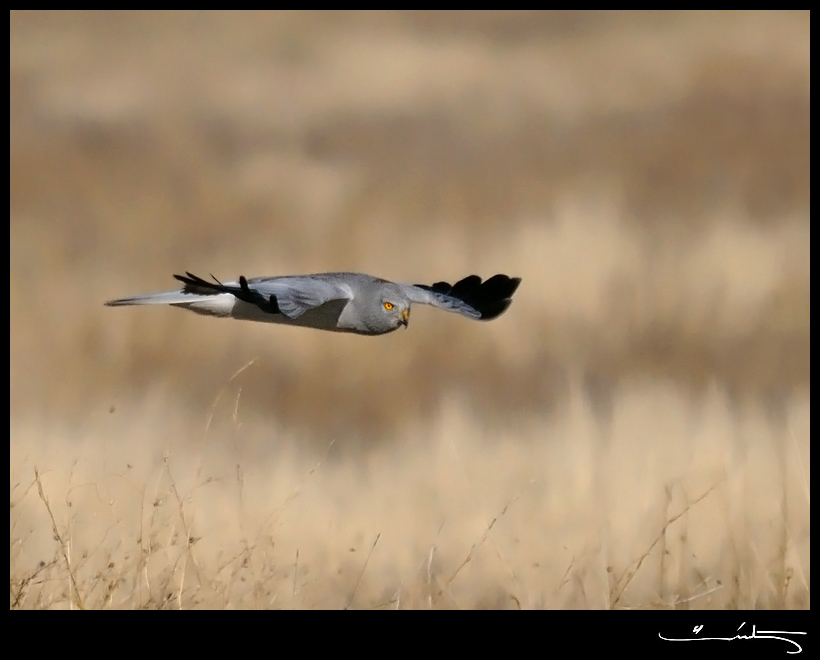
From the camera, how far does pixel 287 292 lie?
623cm

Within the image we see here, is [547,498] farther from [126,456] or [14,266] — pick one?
[14,266]

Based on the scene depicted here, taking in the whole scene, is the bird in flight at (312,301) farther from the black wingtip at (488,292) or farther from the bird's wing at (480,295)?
the black wingtip at (488,292)

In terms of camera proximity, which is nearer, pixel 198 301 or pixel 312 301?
pixel 312 301

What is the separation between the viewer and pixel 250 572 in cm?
533

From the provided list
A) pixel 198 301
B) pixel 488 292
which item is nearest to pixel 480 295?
pixel 488 292

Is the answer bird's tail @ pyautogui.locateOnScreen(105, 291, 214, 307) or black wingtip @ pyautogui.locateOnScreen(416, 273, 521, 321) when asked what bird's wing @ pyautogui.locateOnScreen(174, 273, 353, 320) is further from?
black wingtip @ pyautogui.locateOnScreen(416, 273, 521, 321)

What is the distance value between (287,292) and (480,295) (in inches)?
67.9

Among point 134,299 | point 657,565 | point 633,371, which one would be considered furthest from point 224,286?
point 633,371

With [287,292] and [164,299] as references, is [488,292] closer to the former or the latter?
[287,292]

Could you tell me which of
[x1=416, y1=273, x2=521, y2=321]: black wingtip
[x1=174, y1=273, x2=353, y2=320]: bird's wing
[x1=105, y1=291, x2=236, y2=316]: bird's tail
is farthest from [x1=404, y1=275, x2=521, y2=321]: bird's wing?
[x1=105, y1=291, x2=236, y2=316]: bird's tail

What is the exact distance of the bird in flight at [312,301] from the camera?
6.16 m

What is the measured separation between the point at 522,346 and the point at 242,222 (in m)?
2.67

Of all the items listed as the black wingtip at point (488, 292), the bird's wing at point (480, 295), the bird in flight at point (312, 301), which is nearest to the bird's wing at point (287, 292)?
the bird in flight at point (312, 301)

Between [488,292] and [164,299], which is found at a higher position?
[164,299]
